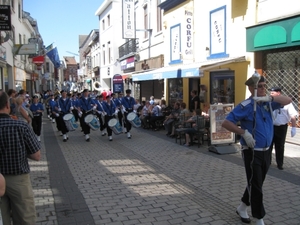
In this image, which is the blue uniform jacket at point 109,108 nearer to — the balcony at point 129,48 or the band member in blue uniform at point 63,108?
the band member in blue uniform at point 63,108

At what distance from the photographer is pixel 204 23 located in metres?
12.8

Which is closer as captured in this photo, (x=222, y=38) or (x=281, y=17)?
(x=281, y=17)

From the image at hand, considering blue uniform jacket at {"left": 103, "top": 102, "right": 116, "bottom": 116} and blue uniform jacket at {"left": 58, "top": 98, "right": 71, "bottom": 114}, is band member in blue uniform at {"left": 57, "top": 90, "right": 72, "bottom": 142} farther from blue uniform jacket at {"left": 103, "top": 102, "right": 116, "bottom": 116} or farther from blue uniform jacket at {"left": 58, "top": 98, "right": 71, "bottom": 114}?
blue uniform jacket at {"left": 103, "top": 102, "right": 116, "bottom": 116}

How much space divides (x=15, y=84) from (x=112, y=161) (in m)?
18.1

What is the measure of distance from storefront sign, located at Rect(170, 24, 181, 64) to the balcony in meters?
6.55

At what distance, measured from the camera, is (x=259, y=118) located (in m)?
3.80

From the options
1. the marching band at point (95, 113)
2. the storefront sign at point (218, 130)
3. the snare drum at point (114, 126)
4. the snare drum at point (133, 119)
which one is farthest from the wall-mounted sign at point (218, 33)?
the snare drum at point (114, 126)

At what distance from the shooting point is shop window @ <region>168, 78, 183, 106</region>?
1533cm

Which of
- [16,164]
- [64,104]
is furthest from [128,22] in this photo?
[16,164]

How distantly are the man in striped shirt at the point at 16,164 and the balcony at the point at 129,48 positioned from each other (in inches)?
763

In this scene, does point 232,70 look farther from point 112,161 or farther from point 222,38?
point 112,161

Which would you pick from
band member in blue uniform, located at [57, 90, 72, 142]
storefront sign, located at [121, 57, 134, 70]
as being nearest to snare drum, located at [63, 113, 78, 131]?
band member in blue uniform, located at [57, 90, 72, 142]

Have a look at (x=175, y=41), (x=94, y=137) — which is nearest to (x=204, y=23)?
(x=175, y=41)

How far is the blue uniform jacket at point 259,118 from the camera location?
3795 millimetres
